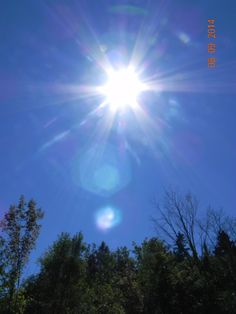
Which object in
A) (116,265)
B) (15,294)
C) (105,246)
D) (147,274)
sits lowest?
(15,294)

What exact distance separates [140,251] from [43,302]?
12097 millimetres

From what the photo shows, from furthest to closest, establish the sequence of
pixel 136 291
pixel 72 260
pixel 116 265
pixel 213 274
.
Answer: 1. pixel 116 265
2. pixel 136 291
3. pixel 213 274
4. pixel 72 260

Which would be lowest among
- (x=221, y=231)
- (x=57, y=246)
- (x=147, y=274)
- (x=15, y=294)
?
(x=15, y=294)

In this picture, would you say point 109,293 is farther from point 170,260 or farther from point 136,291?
point 170,260

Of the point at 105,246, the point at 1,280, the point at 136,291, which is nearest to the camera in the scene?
the point at 1,280

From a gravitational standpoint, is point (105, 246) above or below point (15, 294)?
above

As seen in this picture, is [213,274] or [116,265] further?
[116,265]

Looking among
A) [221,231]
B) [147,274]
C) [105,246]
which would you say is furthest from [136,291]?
[105,246]

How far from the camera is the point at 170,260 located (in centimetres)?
2788

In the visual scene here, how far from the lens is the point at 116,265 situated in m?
53.1

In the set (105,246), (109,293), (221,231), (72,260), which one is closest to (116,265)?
(105,246)

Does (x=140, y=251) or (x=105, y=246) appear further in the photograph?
(x=105, y=246)

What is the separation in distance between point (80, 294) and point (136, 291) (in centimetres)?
870

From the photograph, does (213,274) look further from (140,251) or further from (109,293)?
(109,293)
